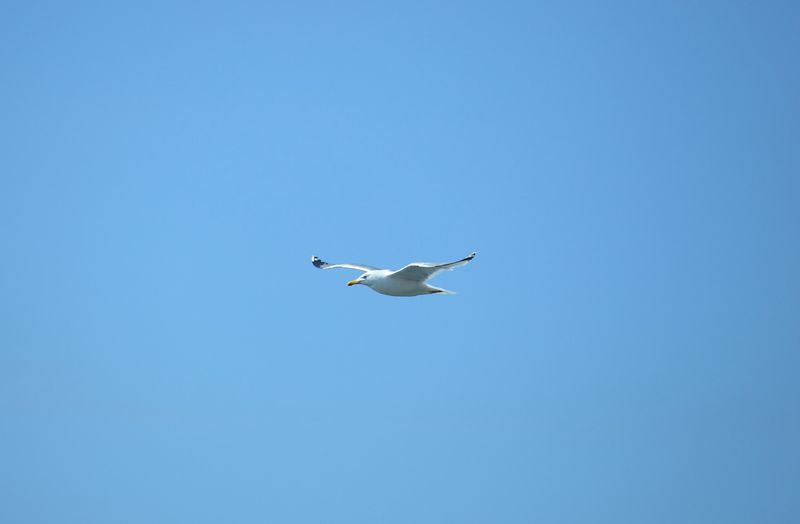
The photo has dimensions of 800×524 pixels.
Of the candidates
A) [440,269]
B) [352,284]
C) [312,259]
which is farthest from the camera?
[312,259]

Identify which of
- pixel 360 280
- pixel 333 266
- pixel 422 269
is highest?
pixel 333 266

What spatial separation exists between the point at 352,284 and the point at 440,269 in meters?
3.48

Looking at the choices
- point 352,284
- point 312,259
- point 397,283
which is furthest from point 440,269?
point 312,259

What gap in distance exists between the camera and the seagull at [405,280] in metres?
20.2

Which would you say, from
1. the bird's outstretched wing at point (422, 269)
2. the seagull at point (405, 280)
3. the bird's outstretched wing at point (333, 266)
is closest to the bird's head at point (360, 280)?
the seagull at point (405, 280)

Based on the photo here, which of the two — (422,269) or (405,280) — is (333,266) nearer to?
(405,280)

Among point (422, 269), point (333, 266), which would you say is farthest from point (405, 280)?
point (333, 266)

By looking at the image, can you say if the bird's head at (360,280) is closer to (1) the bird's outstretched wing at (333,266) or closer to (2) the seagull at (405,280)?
(2) the seagull at (405,280)

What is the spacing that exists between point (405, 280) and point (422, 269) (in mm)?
1001

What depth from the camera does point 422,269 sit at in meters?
20.4

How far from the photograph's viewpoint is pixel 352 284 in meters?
23.0

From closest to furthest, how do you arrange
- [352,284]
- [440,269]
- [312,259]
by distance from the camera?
1. [440,269]
2. [352,284]
3. [312,259]

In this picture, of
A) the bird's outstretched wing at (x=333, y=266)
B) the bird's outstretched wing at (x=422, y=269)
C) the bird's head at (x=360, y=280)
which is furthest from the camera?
the bird's outstretched wing at (x=333, y=266)

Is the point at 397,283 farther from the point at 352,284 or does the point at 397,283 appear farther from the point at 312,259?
the point at 312,259
